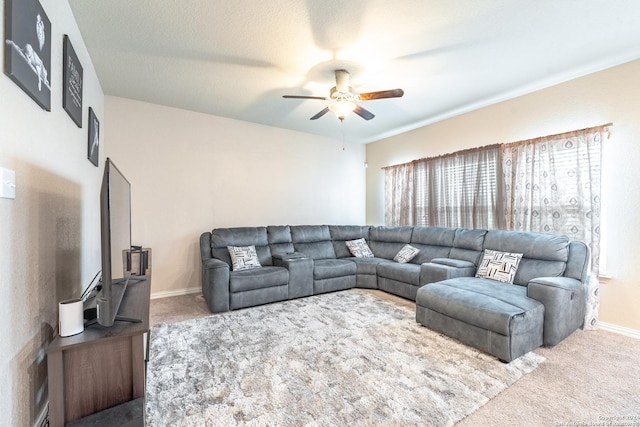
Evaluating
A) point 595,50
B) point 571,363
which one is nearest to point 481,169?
point 595,50

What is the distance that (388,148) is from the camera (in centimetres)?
550

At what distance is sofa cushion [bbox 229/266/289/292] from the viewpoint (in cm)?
336

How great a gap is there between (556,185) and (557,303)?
1.52 m

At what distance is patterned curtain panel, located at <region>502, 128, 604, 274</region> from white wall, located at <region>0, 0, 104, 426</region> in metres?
4.42

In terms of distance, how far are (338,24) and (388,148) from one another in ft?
11.5

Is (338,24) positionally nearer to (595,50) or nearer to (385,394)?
(595,50)

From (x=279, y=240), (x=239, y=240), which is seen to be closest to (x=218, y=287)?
(x=239, y=240)

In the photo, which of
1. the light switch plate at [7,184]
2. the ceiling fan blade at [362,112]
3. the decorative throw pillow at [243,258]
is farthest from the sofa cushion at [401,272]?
the light switch plate at [7,184]

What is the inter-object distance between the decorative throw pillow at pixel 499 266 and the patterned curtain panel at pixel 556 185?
537 mm

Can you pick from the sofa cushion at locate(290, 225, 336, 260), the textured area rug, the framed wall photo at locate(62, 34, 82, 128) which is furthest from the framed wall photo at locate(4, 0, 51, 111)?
the sofa cushion at locate(290, 225, 336, 260)

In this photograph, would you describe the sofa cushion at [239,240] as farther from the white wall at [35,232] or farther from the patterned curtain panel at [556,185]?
the patterned curtain panel at [556,185]

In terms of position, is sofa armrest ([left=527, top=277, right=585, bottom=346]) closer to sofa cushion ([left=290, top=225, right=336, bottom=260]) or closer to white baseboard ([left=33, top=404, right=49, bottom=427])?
sofa cushion ([left=290, top=225, right=336, bottom=260])

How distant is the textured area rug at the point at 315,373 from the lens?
5.32 ft

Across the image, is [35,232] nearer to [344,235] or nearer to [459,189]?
[344,235]
